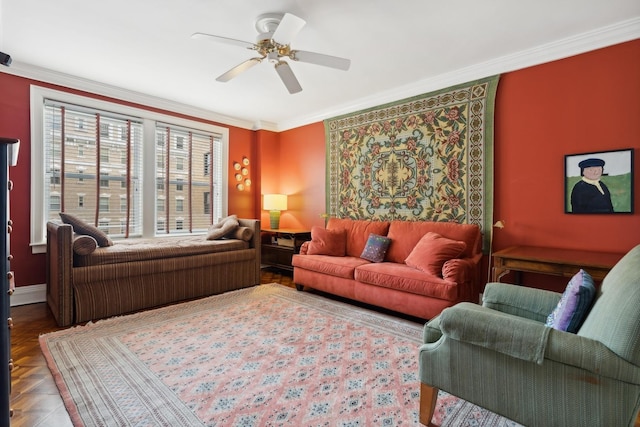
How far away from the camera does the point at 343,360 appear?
89.4 inches

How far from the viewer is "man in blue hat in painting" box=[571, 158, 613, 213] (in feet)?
8.95

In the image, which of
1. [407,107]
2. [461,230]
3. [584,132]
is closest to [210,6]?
[407,107]

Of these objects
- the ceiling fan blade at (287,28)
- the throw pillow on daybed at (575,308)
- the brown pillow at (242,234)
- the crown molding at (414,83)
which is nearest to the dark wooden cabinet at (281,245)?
the brown pillow at (242,234)

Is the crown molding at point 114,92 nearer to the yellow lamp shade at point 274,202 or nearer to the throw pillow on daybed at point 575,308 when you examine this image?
the yellow lamp shade at point 274,202

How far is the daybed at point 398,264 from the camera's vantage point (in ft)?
9.44

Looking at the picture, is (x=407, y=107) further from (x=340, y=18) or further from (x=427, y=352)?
(x=427, y=352)

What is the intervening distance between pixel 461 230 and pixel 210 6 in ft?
9.87

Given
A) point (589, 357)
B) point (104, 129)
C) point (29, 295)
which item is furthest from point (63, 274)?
point (589, 357)

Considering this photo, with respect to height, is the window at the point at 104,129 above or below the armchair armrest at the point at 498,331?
above

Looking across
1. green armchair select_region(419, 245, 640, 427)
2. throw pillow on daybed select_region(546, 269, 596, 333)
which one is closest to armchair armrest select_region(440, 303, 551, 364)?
green armchair select_region(419, 245, 640, 427)

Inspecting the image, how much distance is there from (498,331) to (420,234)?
7.74 feet

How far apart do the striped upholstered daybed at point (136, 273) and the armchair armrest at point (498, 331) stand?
307cm

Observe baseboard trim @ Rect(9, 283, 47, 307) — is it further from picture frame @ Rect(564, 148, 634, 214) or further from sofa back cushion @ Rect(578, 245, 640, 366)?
picture frame @ Rect(564, 148, 634, 214)

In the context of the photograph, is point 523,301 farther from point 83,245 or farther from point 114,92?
point 114,92
